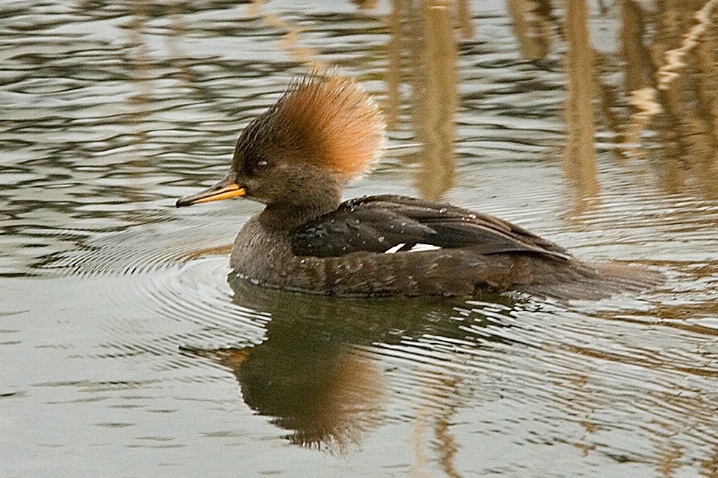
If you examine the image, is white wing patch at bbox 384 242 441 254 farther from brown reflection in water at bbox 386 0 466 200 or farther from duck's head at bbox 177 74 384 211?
brown reflection in water at bbox 386 0 466 200

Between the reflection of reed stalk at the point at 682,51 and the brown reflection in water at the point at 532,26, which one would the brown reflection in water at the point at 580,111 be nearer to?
the brown reflection in water at the point at 532,26

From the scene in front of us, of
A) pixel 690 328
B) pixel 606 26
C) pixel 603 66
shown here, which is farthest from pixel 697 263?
pixel 606 26

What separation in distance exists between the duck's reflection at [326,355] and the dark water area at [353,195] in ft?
0.06

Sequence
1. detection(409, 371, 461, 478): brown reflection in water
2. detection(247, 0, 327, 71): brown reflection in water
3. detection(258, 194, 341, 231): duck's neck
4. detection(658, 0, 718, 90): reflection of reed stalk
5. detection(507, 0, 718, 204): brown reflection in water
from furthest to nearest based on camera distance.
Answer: detection(247, 0, 327, 71): brown reflection in water < detection(658, 0, 718, 90): reflection of reed stalk < detection(507, 0, 718, 204): brown reflection in water < detection(258, 194, 341, 231): duck's neck < detection(409, 371, 461, 478): brown reflection in water

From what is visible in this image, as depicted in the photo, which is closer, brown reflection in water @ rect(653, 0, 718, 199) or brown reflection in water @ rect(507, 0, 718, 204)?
brown reflection in water @ rect(653, 0, 718, 199)

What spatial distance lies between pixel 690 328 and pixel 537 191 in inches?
89.2

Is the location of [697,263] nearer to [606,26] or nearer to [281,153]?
[281,153]

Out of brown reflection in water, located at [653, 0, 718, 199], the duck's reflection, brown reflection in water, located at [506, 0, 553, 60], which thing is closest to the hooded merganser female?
the duck's reflection

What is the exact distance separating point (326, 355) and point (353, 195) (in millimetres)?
2332

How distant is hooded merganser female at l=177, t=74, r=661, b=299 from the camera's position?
6.69 meters

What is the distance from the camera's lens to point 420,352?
593 centimetres

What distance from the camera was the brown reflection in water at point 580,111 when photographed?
322 inches

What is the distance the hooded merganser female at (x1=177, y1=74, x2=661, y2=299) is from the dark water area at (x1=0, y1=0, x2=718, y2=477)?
0.13m

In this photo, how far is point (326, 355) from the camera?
6.03 metres
